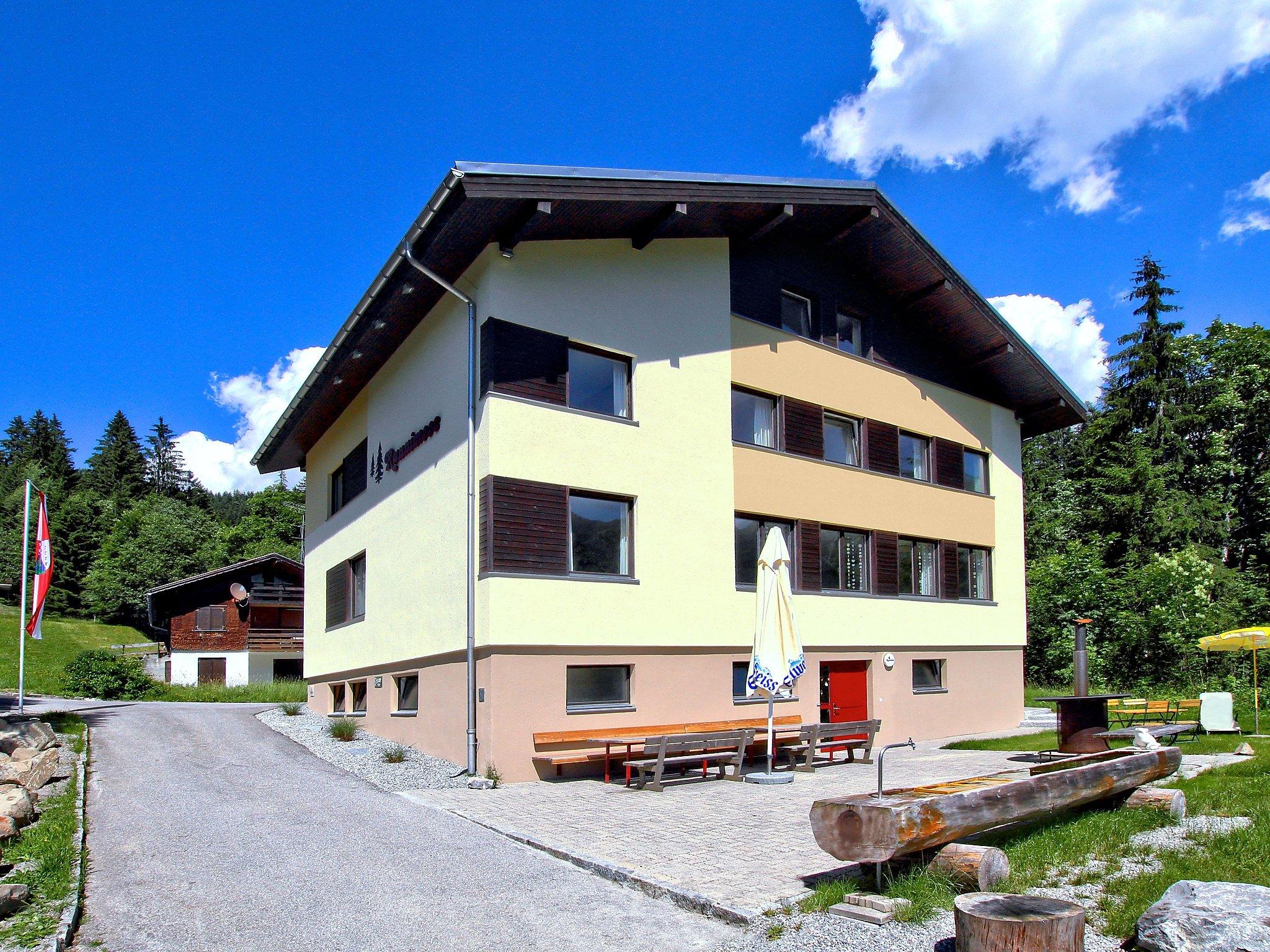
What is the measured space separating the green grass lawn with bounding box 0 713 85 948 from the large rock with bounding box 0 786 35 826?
11 cm

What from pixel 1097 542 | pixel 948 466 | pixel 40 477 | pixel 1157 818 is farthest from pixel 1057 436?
pixel 40 477

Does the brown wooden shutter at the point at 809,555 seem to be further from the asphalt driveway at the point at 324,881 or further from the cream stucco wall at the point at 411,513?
the asphalt driveway at the point at 324,881

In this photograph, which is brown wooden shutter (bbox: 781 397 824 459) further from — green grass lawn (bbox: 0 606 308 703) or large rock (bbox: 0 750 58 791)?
green grass lawn (bbox: 0 606 308 703)

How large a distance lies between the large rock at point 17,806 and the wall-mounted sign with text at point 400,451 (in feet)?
25.7

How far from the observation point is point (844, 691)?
19.0 meters

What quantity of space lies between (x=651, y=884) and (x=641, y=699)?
7549mm

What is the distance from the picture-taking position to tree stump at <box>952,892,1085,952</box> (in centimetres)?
491

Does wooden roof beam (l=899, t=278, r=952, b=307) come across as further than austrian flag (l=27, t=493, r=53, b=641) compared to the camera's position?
Yes

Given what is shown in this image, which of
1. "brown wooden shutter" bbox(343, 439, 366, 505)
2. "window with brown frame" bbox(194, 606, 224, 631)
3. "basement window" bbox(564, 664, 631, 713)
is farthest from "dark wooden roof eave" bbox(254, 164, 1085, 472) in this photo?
"window with brown frame" bbox(194, 606, 224, 631)

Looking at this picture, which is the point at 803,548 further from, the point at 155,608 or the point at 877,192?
the point at 155,608

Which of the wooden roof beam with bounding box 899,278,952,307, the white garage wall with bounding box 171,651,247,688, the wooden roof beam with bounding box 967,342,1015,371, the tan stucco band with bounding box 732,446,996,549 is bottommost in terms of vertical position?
the white garage wall with bounding box 171,651,247,688

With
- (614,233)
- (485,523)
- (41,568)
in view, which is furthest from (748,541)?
(41,568)

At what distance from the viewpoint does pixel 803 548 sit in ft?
59.9

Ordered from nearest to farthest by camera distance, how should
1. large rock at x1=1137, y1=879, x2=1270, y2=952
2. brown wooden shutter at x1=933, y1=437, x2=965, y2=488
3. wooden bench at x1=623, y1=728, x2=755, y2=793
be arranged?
large rock at x1=1137, y1=879, x2=1270, y2=952 → wooden bench at x1=623, y1=728, x2=755, y2=793 → brown wooden shutter at x1=933, y1=437, x2=965, y2=488
